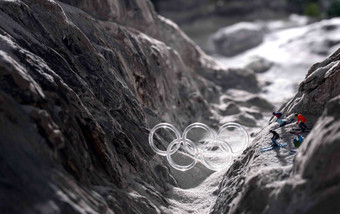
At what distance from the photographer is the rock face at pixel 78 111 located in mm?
8156

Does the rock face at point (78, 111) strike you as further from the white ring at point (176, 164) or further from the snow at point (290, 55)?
the snow at point (290, 55)

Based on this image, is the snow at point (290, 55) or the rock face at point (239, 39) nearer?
the snow at point (290, 55)

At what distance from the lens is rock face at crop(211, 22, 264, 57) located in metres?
39.3

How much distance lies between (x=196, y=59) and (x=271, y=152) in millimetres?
16816

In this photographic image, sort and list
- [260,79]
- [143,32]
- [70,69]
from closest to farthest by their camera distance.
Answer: [70,69] < [143,32] < [260,79]

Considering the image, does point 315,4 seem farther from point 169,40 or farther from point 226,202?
point 226,202

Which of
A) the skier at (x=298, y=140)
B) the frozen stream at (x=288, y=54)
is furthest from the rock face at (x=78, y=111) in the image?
the frozen stream at (x=288, y=54)

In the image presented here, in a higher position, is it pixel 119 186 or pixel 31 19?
pixel 31 19

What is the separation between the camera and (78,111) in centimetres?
1026

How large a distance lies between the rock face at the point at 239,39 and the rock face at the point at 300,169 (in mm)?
26897

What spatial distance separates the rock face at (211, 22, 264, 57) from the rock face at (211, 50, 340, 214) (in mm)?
26897

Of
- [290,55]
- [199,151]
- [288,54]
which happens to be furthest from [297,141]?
[288,54]

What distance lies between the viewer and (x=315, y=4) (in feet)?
173

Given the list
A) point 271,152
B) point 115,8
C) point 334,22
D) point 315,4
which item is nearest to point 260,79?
point 334,22
